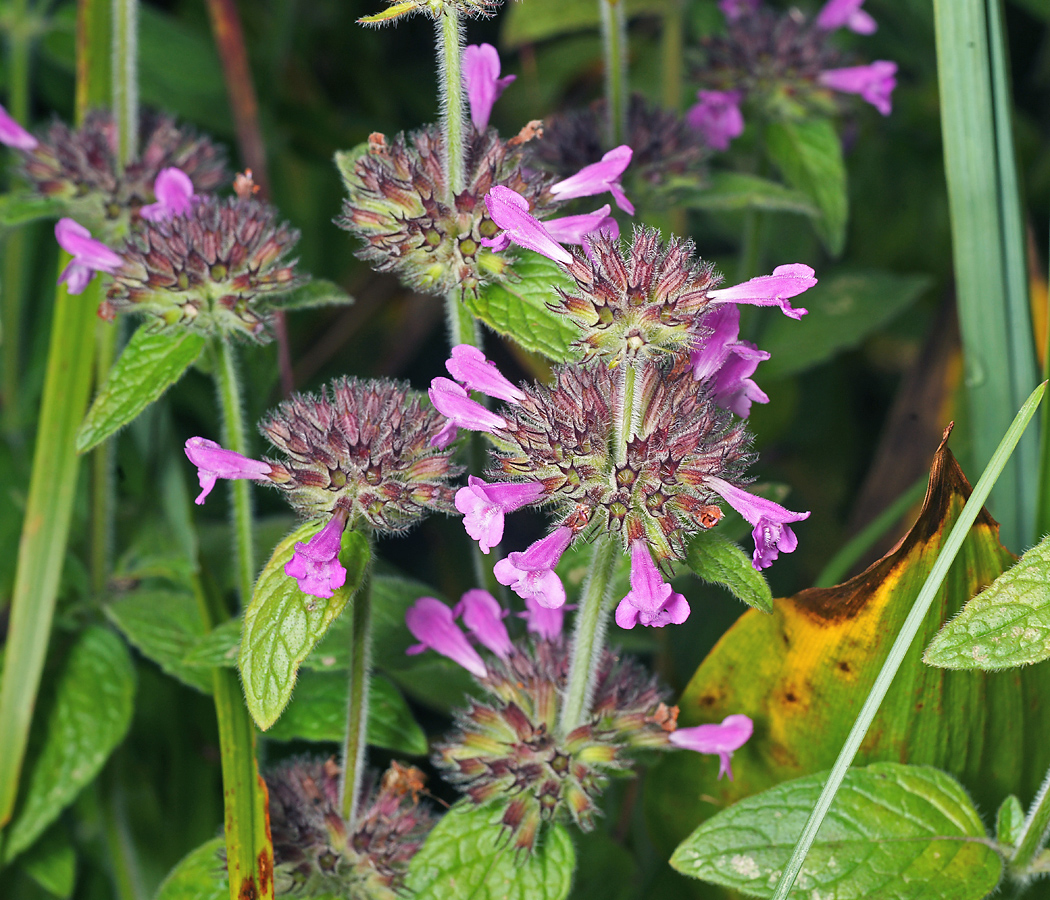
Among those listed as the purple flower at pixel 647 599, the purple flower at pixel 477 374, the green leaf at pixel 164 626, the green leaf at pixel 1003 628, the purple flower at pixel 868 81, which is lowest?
the green leaf at pixel 164 626

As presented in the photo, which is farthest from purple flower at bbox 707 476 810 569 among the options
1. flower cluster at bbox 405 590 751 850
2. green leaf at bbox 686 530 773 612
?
flower cluster at bbox 405 590 751 850

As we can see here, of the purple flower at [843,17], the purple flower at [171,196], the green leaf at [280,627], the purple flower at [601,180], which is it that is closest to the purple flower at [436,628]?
the green leaf at [280,627]

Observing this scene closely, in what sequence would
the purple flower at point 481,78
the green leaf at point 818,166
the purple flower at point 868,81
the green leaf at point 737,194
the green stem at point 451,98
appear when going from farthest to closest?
the purple flower at point 868,81 < the green leaf at point 818,166 < the green leaf at point 737,194 < the purple flower at point 481,78 < the green stem at point 451,98

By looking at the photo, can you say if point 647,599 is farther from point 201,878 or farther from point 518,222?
point 201,878

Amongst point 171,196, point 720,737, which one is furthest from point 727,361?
point 171,196

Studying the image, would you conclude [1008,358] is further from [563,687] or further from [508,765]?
[508,765]

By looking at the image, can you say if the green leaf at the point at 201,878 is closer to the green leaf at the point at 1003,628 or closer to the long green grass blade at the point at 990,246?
the green leaf at the point at 1003,628
